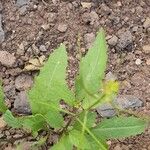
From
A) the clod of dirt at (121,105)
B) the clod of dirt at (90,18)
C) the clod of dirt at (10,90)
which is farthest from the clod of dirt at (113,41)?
the clod of dirt at (10,90)

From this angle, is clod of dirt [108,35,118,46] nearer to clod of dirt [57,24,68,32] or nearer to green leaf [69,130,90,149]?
clod of dirt [57,24,68,32]

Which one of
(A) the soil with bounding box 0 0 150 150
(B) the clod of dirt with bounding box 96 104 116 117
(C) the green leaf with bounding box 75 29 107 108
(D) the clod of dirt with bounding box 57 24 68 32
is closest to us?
(C) the green leaf with bounding box 75 29 107 108

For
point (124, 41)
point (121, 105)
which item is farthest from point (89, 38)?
point (121, 105)

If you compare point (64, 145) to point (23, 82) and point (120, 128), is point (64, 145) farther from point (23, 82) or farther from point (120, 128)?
point (23, 82)

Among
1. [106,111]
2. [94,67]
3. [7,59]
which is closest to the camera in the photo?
[94,67]

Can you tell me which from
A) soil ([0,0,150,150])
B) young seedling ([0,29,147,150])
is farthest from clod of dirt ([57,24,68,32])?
young seedling ([0,29,147,150])

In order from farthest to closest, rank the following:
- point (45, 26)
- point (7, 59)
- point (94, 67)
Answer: point (45, 26) < point (7, 59) < point (94, 67)

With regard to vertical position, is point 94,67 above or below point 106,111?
above
